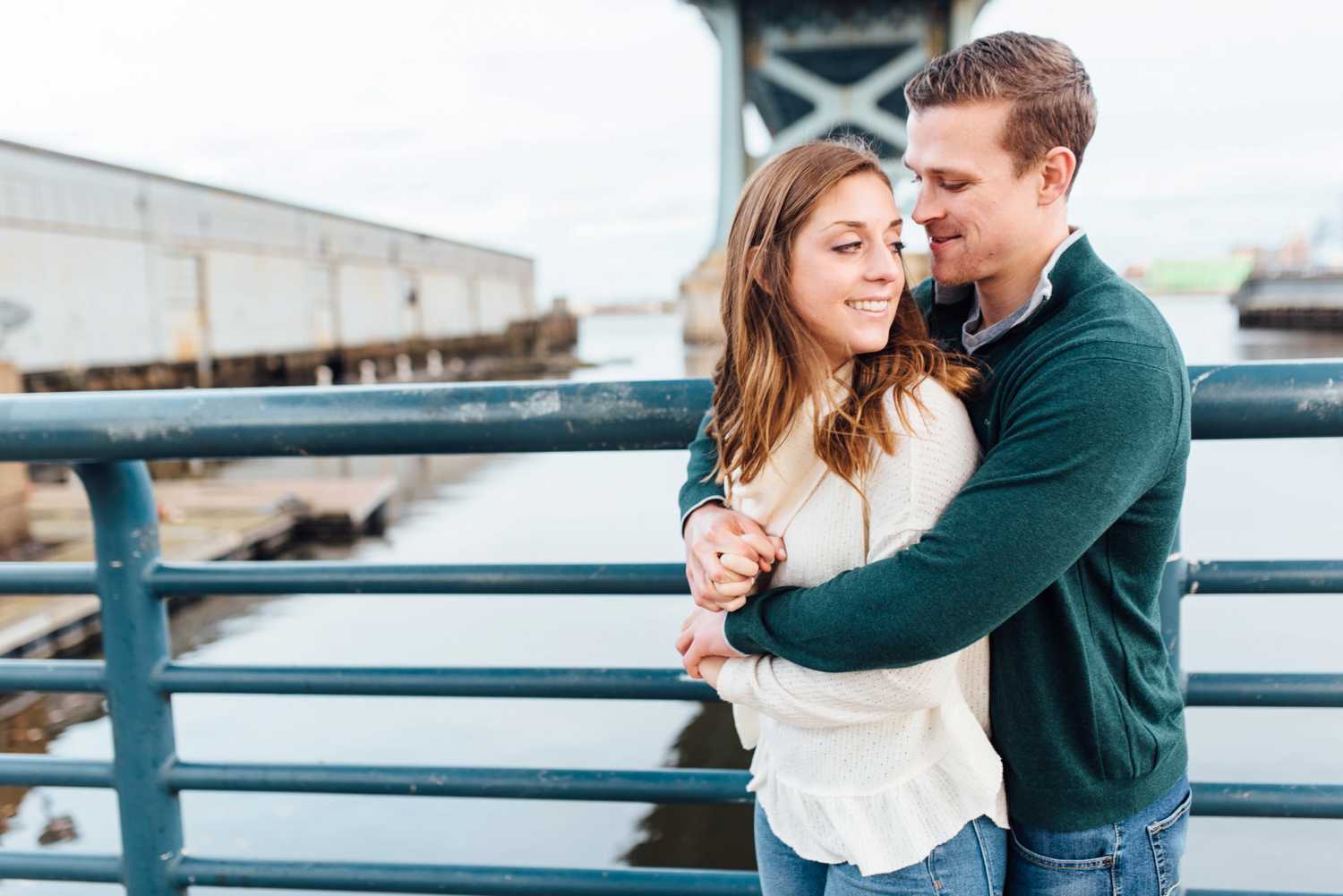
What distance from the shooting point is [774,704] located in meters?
1.22

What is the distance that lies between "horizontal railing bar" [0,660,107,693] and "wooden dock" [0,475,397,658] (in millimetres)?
7105

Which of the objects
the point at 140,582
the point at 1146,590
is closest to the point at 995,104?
the point at 1146,590

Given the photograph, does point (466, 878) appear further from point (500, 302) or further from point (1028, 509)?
point (500, 302)

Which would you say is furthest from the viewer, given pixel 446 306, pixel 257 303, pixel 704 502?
pixel 446 306

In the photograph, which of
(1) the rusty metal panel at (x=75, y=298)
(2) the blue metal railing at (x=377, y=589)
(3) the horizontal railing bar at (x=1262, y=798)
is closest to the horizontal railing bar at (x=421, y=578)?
(2) the blue metal railing at (x=377, y=589)

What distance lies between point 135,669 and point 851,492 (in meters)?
1.27

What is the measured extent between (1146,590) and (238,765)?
143cm

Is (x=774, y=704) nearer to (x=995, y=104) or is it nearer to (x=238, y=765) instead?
(x=995, y=104)

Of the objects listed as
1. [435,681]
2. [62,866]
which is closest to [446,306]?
[62,866]

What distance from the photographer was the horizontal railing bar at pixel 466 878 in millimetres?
1671

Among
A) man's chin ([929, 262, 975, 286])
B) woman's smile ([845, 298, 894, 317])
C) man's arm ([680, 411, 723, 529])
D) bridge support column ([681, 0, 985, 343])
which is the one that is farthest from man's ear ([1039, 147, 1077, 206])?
bridge support column ([681, 0, 985, 343])

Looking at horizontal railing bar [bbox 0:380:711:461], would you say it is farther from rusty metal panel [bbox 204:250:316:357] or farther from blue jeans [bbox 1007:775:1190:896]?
rusty metal panel [bbox 204:250:316:357]

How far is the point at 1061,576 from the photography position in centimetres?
115

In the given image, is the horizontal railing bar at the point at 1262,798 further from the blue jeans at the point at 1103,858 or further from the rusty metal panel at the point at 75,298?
the rusty metal panel at the point at 75,298
